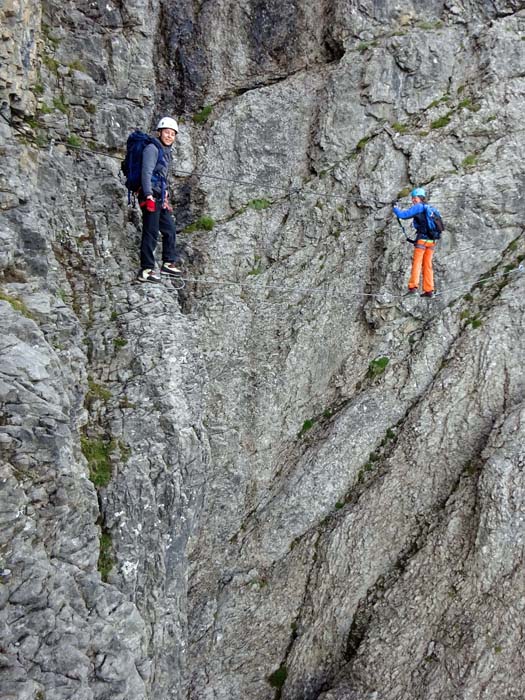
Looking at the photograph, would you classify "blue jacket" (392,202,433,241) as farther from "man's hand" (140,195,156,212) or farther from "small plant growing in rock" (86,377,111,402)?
"small plant growing in rock" (86,377,111,402)

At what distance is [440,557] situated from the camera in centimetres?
1274

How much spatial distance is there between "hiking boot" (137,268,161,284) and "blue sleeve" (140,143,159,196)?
6.07 feet

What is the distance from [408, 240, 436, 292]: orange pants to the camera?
46.2 ft

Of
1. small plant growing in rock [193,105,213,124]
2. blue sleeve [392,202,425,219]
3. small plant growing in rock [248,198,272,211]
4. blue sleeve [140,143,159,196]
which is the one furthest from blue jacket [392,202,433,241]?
small plant growing in rock [193,105,213,124]

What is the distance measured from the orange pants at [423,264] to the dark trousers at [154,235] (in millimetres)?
6102

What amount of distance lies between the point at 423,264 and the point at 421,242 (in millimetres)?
681

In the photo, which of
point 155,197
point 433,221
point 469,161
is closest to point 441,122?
point 469,161

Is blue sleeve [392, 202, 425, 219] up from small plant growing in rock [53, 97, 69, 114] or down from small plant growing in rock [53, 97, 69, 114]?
down

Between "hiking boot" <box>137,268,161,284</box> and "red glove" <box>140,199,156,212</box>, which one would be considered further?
"hiking boot" <box>137,268,161,284</box>

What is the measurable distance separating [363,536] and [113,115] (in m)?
12.9

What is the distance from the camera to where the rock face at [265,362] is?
10.3 meters

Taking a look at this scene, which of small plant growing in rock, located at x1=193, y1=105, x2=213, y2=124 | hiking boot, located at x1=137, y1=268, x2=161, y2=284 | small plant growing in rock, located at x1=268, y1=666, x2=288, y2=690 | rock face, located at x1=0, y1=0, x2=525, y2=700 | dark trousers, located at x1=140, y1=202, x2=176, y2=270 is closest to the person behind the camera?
rock face, located at x1=0, y1=0, x2=525, y2=700

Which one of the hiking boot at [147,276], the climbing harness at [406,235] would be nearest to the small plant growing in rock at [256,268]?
the hiking boot at [147,276]

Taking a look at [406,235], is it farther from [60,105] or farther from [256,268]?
[60,105]
